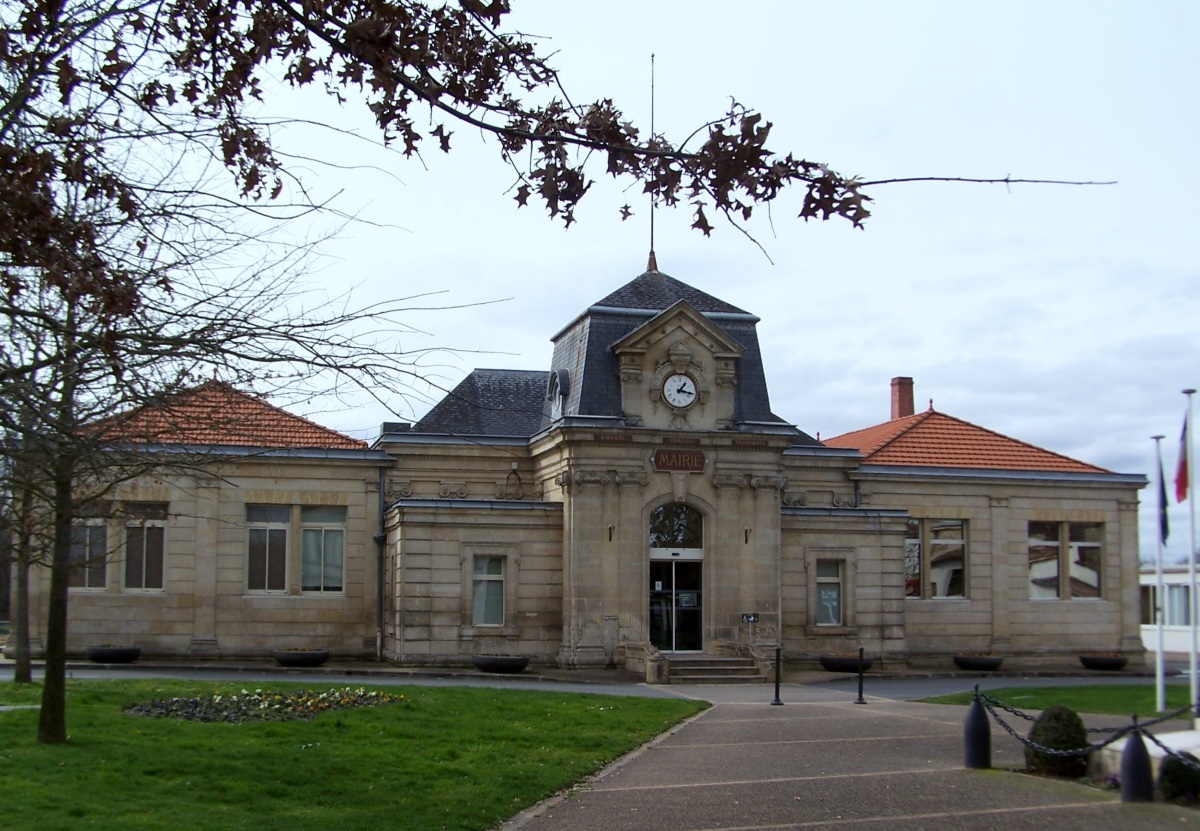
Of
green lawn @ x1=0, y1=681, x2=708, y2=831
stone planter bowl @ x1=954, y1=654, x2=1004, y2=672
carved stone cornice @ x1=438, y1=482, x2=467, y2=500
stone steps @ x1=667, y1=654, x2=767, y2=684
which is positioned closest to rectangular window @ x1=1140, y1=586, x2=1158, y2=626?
stone planter bowl @ x1=954, y1=654, x2=1004, y2=672

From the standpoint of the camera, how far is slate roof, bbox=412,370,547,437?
37.8m

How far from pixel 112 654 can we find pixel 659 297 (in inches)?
647

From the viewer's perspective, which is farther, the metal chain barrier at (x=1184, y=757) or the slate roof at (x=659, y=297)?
the slate roof at (x=659, y=297)

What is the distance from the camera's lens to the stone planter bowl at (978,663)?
35062 millimetres

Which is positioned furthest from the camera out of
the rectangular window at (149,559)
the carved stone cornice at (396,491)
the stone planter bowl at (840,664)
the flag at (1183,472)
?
the carved stone cornice at (396,491)

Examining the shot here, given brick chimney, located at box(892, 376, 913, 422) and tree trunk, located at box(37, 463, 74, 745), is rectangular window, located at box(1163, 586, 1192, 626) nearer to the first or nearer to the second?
brick chimney, located at box(892, 376, 913, 422)

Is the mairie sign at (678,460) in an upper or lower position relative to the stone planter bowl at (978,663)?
upper

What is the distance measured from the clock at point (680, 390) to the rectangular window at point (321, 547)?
31.1 ft

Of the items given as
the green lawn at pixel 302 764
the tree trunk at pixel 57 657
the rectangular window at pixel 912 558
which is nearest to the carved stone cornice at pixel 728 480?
the rectangular window at pixel 912 558

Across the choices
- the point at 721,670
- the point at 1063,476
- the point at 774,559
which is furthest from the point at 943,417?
the point at 721,670

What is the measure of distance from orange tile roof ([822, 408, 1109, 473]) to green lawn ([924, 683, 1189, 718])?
11.1m

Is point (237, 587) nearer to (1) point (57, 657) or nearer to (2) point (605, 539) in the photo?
(2) point (605, 539)

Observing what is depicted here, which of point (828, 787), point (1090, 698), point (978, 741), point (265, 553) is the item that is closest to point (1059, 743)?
point (978, 741)

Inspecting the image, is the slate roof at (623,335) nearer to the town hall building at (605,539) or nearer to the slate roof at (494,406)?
the town hall building at (605,539)
